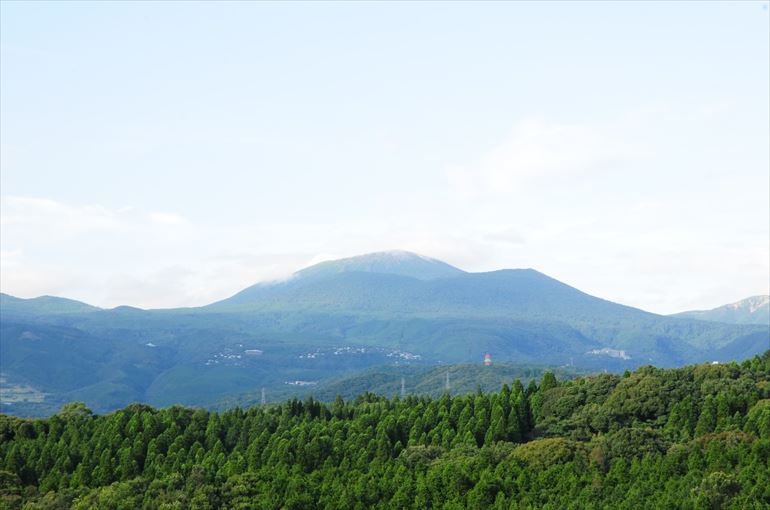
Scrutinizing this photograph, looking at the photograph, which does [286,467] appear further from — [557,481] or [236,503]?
[557,481]

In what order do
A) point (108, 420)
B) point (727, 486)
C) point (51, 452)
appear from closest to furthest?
point (727, 486), point (51, 452), point (108, 420)

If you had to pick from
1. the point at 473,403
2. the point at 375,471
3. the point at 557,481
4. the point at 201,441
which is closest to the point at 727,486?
the point at 557,481

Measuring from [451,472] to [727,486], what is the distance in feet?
56.0

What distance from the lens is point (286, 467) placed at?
73750mm

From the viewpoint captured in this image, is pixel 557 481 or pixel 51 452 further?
pixel 51 452

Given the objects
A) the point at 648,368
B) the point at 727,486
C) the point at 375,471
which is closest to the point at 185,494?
the point at 375,471

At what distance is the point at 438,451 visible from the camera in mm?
74438

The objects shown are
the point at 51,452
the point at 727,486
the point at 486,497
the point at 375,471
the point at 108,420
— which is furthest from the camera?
the point at 108,420

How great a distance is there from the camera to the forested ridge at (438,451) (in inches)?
2571

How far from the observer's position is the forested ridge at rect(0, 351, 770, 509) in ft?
214

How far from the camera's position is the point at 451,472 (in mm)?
68312

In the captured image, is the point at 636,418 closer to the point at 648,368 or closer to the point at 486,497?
the point at 648,368

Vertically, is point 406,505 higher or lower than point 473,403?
lower

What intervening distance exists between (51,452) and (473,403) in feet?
108
